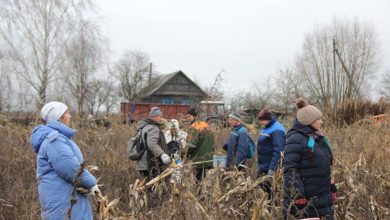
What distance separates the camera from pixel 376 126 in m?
7.55

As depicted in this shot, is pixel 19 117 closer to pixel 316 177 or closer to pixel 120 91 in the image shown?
pixel 316 177

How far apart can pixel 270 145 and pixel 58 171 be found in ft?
8.27

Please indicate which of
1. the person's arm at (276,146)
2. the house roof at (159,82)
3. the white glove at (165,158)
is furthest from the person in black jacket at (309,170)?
the house roof at (159,82)

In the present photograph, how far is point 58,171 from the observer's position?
10.5 ft

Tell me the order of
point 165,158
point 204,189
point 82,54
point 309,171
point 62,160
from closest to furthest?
point 62,160 < point 309,171 < point 204,189 < point 165,158 < point 82,54

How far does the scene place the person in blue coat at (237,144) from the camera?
5.61m

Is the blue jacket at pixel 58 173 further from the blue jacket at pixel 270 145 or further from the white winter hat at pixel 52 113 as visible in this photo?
the blue jacket at pixel 270 145

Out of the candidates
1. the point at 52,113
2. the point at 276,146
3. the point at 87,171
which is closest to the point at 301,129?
the point at 276,146

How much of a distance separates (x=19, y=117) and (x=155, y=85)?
35414 mm

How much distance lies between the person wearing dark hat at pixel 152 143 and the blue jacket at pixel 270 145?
43.9 inches

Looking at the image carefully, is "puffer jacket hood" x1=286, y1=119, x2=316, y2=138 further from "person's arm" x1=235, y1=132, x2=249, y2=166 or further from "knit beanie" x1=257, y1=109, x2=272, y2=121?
"person's arm" x1=235, y1=132, x2=249, y2=166

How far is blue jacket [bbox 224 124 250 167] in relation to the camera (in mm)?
5613

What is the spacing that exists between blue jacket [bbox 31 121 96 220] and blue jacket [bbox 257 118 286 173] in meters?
2.24

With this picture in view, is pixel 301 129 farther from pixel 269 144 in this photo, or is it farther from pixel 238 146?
pixel 238 146
